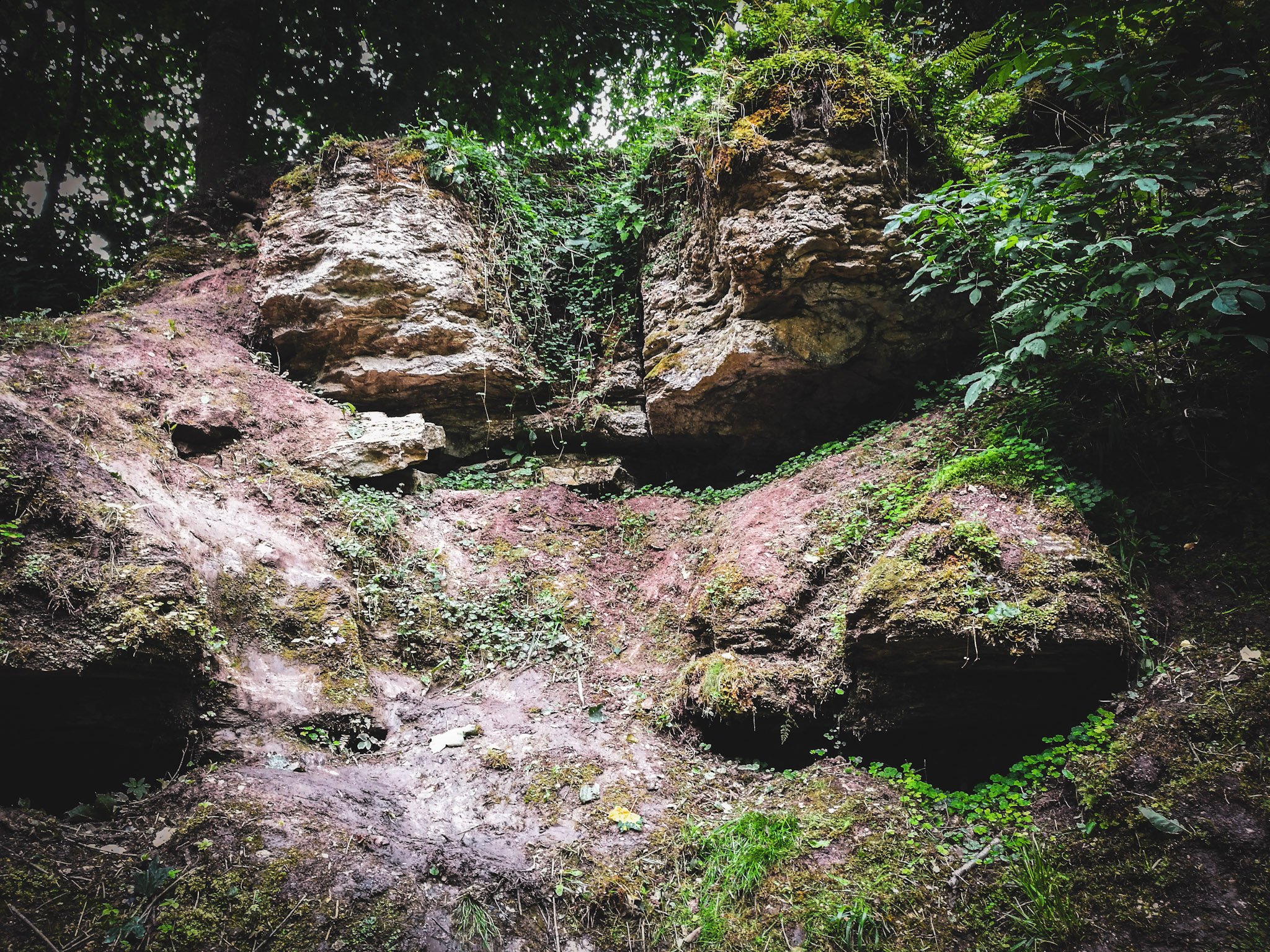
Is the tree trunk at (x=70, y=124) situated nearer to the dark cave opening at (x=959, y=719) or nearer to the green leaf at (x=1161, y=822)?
the dark cave opening at (x=959, y=719)

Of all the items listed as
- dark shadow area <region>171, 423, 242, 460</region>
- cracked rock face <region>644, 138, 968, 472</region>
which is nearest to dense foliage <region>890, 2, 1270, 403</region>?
cracked rock face <region>644, 138, 968, 472</region>

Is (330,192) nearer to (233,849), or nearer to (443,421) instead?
(443,421)

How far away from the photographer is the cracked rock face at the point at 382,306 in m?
6.53

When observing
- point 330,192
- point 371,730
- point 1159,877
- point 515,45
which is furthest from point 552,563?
point 515,45

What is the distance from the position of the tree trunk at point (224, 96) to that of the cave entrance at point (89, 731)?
821 centimetres

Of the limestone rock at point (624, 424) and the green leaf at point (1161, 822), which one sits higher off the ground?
the limestone rock at point (624, 424)

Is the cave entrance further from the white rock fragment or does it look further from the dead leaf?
the dead leaf

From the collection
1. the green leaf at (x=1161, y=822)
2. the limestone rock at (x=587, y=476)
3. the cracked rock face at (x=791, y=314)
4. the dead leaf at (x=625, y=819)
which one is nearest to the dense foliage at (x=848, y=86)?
the cracked rock face at (x=791, y=314)

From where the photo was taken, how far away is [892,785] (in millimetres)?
3373

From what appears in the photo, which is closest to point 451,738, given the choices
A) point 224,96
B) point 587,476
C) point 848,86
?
point 587,476

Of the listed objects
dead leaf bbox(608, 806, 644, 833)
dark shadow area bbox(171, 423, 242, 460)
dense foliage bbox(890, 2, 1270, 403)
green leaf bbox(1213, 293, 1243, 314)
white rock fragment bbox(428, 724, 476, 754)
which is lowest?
dead leaf bbox(608, 806, 644, 833)

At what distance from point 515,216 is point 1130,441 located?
7.09 m

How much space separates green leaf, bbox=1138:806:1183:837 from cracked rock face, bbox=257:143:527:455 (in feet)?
20.8

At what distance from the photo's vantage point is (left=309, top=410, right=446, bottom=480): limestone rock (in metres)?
5.67
